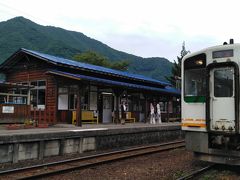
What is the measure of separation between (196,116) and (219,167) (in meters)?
1.69

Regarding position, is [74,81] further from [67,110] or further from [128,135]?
[128,135]

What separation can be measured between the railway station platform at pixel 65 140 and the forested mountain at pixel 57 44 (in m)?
72.2

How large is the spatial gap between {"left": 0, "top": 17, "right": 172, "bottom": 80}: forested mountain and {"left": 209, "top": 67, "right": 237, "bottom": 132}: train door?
3111 inches

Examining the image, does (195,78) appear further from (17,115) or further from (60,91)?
(60,91)

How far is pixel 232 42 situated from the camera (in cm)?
854

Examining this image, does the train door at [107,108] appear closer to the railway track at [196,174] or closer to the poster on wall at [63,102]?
the poster on wall at [63,102]

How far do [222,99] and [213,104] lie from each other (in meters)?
0.25

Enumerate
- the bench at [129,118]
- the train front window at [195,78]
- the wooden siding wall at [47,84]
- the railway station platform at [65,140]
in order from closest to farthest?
the train front window at [195,78], the railway station platform at [65,140], the wooden siding wall at [47,84], the bench at [129,118]

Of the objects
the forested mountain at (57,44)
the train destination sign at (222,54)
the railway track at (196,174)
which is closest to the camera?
the railway track at (196,174)

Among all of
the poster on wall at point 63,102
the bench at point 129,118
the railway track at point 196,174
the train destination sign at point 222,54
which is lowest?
the railway track at point 196,174

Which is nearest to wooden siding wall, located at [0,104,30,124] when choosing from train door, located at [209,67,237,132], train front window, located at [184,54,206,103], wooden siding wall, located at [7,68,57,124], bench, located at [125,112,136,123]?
wooden siding wall, located at [7,68,57,124]

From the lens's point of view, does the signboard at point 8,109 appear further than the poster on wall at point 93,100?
No

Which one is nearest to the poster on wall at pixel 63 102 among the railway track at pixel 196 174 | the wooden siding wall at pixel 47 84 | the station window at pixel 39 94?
the wooden siding wall at pixel 47 84

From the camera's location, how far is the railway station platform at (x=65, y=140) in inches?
384
